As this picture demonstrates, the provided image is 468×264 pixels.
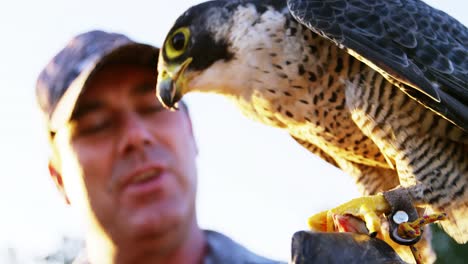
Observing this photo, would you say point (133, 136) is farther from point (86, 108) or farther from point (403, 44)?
point (403, 44)

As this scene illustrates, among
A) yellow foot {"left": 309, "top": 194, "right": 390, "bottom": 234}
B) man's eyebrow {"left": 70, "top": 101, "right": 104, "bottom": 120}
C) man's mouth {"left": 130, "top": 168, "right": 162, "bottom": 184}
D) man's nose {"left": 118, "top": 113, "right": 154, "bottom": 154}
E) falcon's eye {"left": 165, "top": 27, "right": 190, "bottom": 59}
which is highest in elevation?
falcon's eye {"left": 165, "top": 27, "right": 190, "bottom": 59}

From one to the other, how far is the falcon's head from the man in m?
0.23

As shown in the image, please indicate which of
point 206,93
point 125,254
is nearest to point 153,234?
point 125,254

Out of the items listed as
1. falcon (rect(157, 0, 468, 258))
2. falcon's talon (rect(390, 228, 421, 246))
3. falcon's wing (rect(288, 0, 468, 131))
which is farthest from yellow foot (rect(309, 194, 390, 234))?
falcon's wing (rect(288, 0, 468, 131))

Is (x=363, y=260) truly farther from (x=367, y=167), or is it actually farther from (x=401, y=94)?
(x=367, y=167)

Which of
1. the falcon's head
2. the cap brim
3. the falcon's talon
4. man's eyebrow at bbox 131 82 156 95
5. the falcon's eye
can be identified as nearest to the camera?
the falcon's talon

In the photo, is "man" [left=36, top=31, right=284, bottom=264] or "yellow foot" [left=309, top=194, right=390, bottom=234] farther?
"man" [left=36, top=31, right=284, bottom=264]

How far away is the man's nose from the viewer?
3.62 m

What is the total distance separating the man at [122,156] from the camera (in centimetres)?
363

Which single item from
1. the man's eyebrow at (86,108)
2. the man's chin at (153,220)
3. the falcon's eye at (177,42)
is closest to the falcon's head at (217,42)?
the falcon's eye at (177,42)

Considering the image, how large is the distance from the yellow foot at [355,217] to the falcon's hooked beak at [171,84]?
2.41ft

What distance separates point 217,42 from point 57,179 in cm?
93

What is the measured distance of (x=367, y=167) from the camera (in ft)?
14.4

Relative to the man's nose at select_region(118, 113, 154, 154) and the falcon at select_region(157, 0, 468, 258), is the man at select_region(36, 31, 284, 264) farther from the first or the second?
the falcon at select_region(157, 0, 468, 258)
